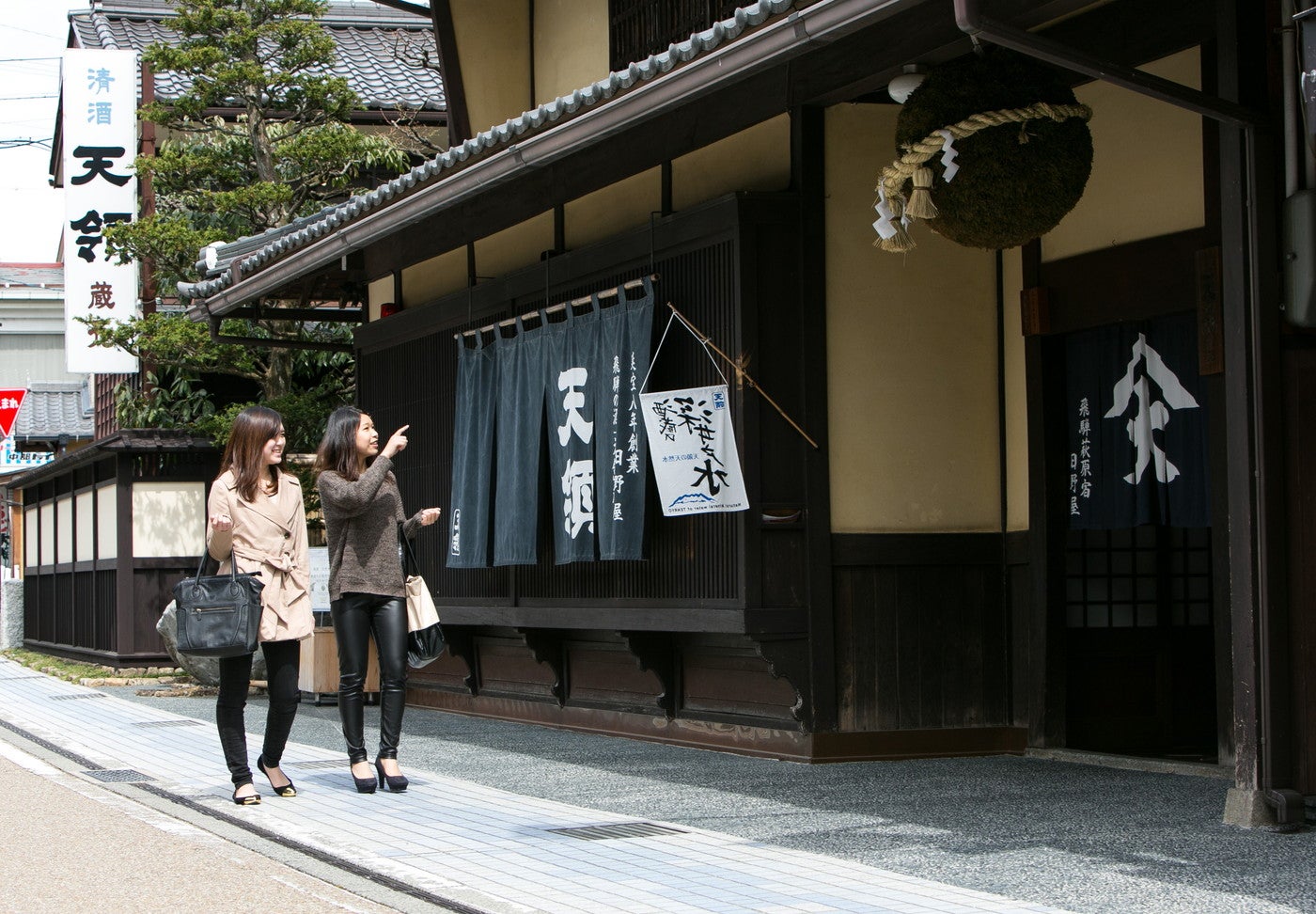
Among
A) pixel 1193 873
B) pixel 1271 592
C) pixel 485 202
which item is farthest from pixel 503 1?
pixel 1193 873

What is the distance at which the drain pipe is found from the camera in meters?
7.08

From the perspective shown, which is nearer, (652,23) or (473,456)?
(652,23)

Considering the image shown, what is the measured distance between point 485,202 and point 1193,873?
29.0 ft

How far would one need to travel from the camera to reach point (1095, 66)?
7.21m

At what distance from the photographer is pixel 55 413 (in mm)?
41156

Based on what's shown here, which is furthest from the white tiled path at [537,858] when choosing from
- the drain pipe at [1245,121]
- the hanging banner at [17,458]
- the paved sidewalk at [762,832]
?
the hanging banner at [17,458]

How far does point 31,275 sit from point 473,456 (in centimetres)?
4317

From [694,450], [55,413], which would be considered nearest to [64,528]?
[55,413]

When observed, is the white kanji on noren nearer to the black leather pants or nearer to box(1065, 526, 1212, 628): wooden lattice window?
box(1065, 526, 1212, 628): wooden lattice window

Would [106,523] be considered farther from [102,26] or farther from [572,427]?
[572,427]

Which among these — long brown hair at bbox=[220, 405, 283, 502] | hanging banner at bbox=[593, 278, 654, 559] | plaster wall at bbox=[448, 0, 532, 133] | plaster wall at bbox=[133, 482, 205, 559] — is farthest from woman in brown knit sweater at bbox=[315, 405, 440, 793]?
plaster wall at bbox=[133, 482, 205, 559]

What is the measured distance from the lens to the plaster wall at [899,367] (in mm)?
10430

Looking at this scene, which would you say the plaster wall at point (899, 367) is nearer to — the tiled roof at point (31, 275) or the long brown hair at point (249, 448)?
the long brown hair at point (249, 448)

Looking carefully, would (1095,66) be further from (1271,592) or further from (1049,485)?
(1049,485)
